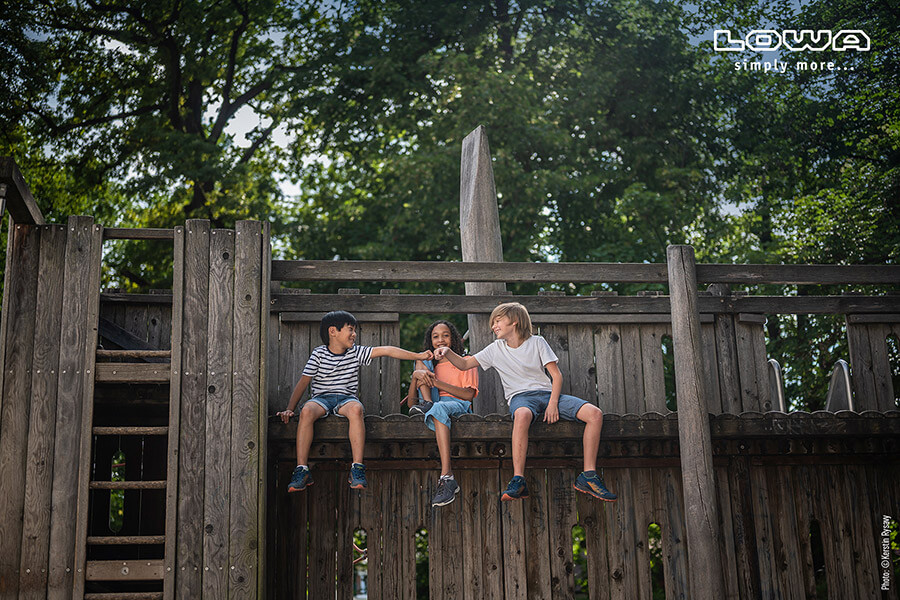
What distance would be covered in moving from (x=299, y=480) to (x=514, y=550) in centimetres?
187

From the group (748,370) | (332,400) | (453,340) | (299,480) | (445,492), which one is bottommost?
(445,492)

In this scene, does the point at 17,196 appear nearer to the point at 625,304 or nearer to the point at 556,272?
the point at 556,272

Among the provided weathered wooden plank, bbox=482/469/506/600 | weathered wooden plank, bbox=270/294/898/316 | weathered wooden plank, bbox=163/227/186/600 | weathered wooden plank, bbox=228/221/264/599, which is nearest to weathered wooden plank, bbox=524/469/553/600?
weathered wooden plank, bbox=482/469/506/600

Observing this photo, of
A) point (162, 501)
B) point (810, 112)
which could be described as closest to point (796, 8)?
point (810, 112)

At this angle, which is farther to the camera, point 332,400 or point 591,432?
point 332,400

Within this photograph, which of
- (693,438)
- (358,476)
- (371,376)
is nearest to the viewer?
(358,476)

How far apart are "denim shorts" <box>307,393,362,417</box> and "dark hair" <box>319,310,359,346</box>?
528 mm

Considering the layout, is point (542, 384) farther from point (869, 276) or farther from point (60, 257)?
point (60, 257)

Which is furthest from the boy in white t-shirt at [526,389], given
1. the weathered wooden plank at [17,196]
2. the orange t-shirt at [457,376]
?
the weathered wooden plank at [17,196]

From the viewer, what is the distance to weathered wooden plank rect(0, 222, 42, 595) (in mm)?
6078

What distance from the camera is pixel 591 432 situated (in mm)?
6801

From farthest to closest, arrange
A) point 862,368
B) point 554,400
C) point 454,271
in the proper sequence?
point 862,368 → point 454,271 → point 554,400

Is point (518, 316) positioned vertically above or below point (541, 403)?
above

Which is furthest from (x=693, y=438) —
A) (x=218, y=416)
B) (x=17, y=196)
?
(x=17, y=196)
